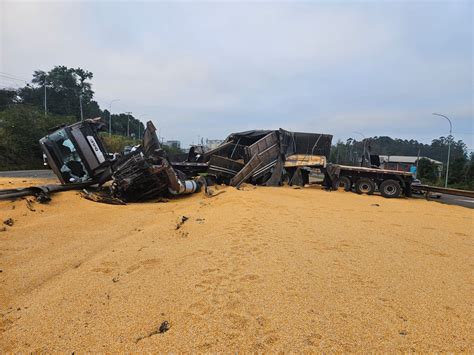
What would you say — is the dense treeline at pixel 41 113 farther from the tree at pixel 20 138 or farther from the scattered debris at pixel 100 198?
the scattered debris at pixel 100 198

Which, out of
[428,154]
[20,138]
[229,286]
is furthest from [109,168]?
[428,154]

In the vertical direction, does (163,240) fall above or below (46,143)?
below

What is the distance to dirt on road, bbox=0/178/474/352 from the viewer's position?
2.34 metres

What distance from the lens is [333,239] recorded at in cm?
514

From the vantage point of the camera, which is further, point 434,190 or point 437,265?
point 434,190

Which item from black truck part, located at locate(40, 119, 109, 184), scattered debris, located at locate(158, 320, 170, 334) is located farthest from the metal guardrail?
scattered debris, located at locate(158, 320, 170, 334)

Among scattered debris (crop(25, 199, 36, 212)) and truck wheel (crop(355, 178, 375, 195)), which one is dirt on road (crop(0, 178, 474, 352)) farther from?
truck wheel (crop(355, 178, 375, 195))

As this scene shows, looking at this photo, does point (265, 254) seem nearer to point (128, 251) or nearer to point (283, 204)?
point (128, 251)

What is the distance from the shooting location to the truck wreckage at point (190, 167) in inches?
365

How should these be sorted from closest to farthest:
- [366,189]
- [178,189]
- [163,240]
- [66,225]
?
[163,240] → [66,225] → [178,189] → [366,189]

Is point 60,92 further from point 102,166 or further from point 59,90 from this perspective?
point 102,166

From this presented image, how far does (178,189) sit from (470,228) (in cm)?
831

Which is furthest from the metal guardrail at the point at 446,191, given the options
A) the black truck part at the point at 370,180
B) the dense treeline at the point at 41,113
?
the dense treeline at the point at 41,113

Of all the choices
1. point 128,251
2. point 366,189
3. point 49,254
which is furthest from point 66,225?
point 366,189
